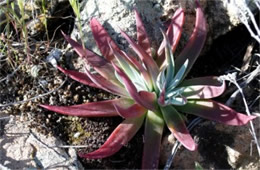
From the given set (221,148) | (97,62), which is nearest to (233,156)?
(221,148)

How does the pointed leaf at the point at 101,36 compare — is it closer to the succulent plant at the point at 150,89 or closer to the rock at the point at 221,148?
the succulent plant at the point at 150,89

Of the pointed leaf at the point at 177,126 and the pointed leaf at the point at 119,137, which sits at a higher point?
the pointed leaf at the point at 119,137

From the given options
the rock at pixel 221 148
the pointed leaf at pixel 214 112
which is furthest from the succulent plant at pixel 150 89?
the rock at pixel 221 148

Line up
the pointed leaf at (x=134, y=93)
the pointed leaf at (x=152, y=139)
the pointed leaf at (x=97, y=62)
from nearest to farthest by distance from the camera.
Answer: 1. the pointed leaf at (x=134, y=93)
2. the pointed leaf at (x=152, y=139)
3. the pointed leaf at (x=97, y=62)

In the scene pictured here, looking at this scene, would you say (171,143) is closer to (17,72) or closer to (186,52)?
(186,52)

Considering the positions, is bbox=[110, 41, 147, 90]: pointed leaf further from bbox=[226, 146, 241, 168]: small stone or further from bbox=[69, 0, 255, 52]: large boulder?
bbox=[226, 146, 241, 168]: small stone

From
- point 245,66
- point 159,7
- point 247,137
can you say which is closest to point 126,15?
point 159,7
